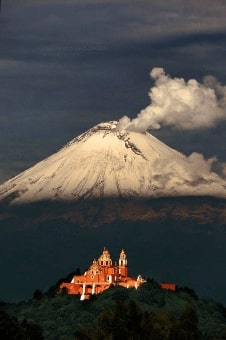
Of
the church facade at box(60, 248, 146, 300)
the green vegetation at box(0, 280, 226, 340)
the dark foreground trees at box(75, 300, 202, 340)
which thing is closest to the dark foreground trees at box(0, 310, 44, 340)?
the dark foreground trees at box(75, 300, 202, 340)

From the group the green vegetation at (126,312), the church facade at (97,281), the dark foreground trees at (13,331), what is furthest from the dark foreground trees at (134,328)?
the church facade at (97,281)

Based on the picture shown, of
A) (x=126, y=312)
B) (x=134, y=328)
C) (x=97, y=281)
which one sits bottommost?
(x=134, y=328)

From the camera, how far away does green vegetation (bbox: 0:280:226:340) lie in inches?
3723

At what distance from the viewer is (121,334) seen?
304 feet

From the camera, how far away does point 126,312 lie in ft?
313

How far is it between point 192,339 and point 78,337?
26.0 feet

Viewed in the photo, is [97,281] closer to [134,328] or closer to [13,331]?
[134,328]

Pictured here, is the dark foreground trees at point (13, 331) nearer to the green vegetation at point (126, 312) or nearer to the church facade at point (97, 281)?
the green vegetation at point (126, 312)

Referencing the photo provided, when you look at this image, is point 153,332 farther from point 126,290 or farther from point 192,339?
point 126,290

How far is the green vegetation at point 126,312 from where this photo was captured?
310 feet

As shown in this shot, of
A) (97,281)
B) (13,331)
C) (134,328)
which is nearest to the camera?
(13,331)

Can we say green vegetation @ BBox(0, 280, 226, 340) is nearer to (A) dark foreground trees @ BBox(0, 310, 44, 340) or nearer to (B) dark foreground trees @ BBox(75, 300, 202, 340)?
(B) dark foreground trees @ BBox(75, 300, 202, 340)

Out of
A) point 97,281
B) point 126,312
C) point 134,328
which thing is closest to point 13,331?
point 134,328

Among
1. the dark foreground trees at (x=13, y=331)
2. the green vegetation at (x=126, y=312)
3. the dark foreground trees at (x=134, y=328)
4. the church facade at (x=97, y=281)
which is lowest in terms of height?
the dark foreground trees at (x=13, y=331)
